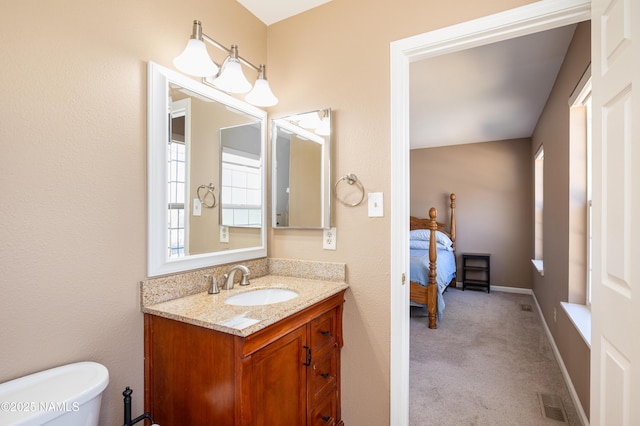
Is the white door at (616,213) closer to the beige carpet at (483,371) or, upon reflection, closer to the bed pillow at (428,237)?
the beige carpet at (483,371)

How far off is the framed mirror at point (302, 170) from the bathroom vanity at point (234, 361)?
520 millimetres

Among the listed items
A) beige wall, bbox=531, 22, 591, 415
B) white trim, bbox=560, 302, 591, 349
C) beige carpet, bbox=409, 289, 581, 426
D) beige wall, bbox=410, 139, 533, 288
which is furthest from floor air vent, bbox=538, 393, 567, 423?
beige wall, bbox=410, 139, 533, 288

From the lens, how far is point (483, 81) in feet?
9.50

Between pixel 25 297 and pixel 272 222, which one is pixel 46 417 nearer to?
pixel 25 297

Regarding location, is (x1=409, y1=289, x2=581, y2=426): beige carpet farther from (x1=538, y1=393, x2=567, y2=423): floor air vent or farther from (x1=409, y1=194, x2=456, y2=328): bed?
(x1=409, y1=194, x2=456, y2=328): bed

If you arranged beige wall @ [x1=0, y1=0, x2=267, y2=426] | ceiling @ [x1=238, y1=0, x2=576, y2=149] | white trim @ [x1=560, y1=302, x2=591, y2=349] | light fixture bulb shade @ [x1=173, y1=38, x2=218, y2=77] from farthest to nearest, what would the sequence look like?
ceiling @ [x1=238, y1=0, x2=576, y2=149] → white trim @ [x1=560, y1=302, x2=591, y2=349] → light fixture bulb shade @ [x1=173, y1=38, x2=218, y2=77] → beige wall @ [x1=0, y1=0, x2=267, y2=426]

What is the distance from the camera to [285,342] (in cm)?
131

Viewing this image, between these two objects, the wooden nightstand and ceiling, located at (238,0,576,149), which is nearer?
ceiling, located at (238,0,576,149)

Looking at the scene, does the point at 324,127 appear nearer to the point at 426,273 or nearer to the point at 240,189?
the point at 240,189

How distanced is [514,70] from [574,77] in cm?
57

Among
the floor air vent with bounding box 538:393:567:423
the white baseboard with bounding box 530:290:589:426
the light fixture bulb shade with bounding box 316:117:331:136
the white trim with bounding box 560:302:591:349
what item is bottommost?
the floor air vent with bounding box 538:393:567:423

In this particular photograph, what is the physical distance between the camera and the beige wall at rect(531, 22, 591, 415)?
1.99 m

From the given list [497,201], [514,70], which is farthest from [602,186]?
[497,201]

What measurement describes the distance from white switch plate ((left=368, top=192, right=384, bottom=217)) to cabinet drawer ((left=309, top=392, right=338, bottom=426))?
982mm
